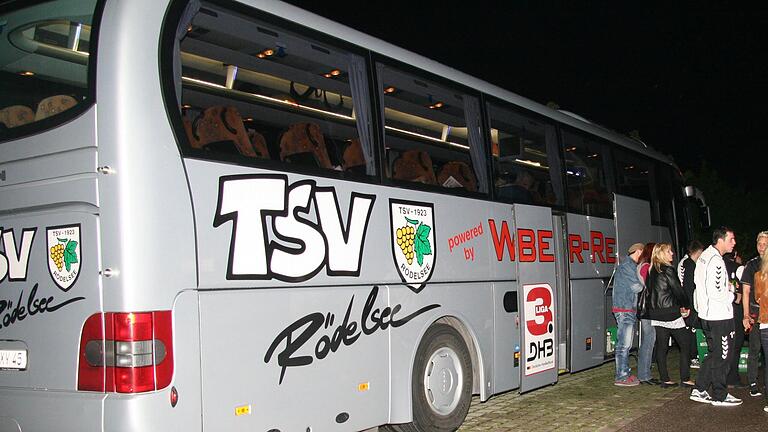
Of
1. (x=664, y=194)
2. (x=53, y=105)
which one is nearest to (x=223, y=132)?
(x=53, y=105)

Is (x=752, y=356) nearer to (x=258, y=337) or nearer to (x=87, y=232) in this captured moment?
(x=258, y=337)

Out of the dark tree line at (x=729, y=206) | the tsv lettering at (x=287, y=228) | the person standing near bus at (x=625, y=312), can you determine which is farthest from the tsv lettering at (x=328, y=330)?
the dark tree line at (x=729, y=206)

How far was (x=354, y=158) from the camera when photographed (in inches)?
244

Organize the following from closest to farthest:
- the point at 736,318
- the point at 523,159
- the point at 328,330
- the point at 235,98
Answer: the point at 328,330
the point at 235,98
the point at 523,159
the point at 736,318

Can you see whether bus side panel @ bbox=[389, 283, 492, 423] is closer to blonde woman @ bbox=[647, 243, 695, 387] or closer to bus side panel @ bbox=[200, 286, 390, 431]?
bus side panel @ bbox=[200, 286, 390, 431]

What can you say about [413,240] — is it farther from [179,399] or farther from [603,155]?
[603,155]

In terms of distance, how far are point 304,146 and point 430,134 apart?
211 centimetres

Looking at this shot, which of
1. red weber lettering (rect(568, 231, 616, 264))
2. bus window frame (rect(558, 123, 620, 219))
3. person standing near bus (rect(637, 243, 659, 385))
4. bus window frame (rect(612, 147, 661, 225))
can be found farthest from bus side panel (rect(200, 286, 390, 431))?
bus window frame (rect(612, 147, 661, 225))

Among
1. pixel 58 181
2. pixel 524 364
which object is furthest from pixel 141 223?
pixel 524 364

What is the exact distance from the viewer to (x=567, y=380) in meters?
10.6

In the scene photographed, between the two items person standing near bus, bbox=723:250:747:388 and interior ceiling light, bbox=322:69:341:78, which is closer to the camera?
interior ceiling light, bbox=322:69:341:78

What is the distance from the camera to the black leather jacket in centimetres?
950

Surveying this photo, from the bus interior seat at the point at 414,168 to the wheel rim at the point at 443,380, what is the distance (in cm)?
166

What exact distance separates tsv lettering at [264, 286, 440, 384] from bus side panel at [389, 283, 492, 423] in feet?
0.46
